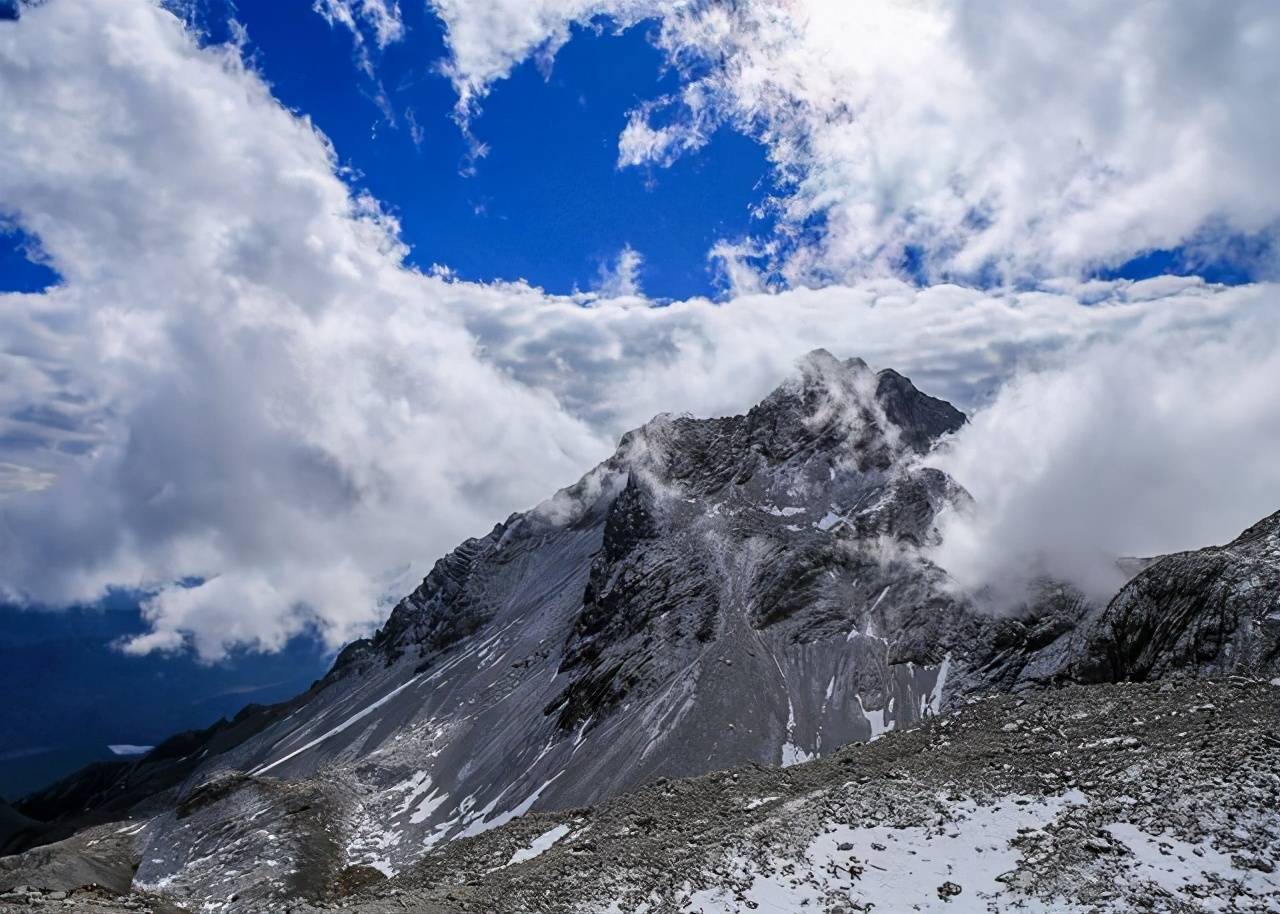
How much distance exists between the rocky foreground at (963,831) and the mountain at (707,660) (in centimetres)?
2840

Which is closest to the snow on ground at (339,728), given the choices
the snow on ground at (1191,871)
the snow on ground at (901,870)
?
the snow on ground at (901,870)

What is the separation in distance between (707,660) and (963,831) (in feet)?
332

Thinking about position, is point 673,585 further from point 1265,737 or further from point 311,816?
point 1265,737

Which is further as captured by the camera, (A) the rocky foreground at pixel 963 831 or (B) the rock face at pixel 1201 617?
(B) the rock face at pixel 1201 617

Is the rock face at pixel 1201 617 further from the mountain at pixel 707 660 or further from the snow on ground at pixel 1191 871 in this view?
the snow on ground at pixel 1191 871

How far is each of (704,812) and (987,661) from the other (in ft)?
330

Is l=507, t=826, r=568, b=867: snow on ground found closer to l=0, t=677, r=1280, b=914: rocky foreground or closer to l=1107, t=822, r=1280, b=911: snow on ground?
l=0, t=677, r=1280, b=914: rocky foreground

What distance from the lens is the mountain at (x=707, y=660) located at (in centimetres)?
9706

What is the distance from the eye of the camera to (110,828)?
157 metres

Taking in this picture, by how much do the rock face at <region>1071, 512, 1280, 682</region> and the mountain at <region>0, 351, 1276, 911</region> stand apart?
9.1 inches

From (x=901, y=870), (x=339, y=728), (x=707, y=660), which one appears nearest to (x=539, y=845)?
(x=901, y=870)

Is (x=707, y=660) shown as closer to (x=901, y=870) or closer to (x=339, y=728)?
(x=339, y=728)

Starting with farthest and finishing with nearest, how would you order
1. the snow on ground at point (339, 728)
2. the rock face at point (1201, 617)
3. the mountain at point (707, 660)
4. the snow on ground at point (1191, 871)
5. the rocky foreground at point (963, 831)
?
the snow on ground at point (339, 728)
the mountain at point (707, 660)
the rock face at point (1201, 617)
the rocky foreground at point (963, 831)
the snow on ground at point (1191, 871)

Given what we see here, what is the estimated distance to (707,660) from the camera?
13100 cm
